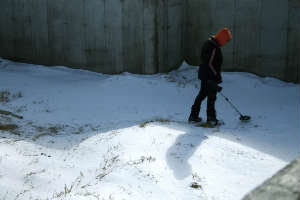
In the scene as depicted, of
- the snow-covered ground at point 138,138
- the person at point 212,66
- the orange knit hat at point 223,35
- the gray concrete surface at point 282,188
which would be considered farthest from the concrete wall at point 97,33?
the gray concrete surface at point 282,188

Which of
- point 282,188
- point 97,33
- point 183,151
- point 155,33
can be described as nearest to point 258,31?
point 155,33

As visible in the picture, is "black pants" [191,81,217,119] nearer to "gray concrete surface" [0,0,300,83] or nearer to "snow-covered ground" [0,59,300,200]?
"snow-covered ground" [0,59,300,200]

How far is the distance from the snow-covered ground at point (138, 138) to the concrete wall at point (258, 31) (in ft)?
1.57

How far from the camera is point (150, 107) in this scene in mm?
9875

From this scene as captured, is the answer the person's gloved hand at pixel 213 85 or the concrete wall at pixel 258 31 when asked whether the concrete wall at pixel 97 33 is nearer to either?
the concrete wall at pixel 258 31

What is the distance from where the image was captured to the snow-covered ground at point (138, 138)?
211 inches

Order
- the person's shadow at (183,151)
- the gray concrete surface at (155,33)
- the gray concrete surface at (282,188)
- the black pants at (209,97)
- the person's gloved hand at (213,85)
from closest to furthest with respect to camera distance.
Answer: the gray concrete surface at (282,188), the person's shadow at (183,151), the person's gloved hand at (213,85), the black pants at (209,97), the gray concrete surface at (155,33)

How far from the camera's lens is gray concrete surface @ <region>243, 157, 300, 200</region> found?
1770mm

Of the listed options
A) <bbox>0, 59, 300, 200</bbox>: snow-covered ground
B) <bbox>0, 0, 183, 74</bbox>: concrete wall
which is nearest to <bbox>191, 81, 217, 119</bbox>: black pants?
<bbox>0, 59, 300, 200</bbox>: snow-covered ground

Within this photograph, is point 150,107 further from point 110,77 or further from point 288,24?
point 288,24

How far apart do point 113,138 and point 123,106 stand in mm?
2756

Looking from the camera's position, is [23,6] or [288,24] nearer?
[288,24]

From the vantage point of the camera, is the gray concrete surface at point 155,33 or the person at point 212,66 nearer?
the person at point 212,66

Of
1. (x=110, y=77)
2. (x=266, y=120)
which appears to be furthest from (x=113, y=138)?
(x=110, y=77)
